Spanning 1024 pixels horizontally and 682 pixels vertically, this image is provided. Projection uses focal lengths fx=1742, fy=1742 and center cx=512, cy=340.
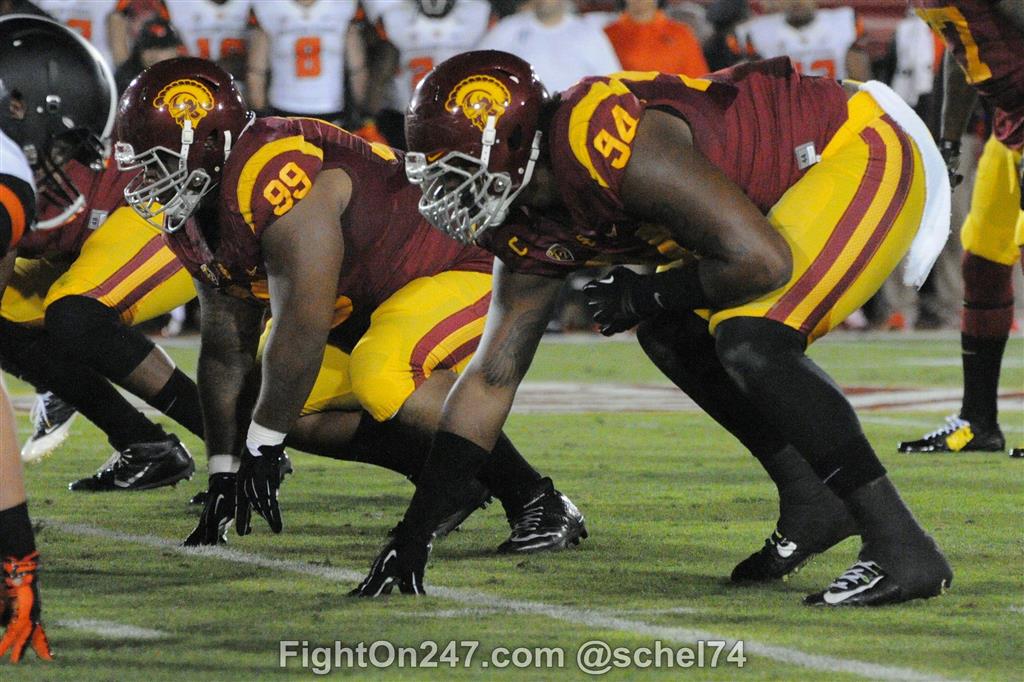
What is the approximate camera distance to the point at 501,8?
10.9 metres

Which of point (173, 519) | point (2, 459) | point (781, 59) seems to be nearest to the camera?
point (2, 459)

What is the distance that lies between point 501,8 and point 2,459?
26.4 ft

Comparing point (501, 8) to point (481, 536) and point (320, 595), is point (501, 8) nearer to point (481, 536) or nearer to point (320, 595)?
point (481, 536)

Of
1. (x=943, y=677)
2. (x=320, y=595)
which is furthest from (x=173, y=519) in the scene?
(x=943, y=677)

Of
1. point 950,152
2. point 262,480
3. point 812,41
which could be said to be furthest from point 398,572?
point 812,41

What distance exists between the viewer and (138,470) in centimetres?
565

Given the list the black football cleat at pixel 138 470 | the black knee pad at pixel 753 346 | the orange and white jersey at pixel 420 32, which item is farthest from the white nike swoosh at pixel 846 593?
the orange and white jersey at pixel 420 32

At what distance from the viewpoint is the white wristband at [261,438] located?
4121 millimetres

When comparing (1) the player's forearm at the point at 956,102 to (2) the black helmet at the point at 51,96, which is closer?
(2) the black helmet at the point at 51,96

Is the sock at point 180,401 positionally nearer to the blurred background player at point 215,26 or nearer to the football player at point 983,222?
the football player at point 983,222

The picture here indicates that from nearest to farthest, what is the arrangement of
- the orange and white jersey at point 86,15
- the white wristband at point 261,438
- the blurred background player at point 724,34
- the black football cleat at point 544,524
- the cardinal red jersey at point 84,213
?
the white wristband at point 261,438, the black football cleat at point 544,524, the cardinal red jersey at point 84,213, the orange and white jersey at point 86,15, the blurred background player at point 724,34

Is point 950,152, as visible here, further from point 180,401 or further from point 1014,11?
point 180,401

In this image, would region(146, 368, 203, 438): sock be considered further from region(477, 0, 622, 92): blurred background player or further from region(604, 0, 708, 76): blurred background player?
region(604, 0, 708, 76): blurred background player

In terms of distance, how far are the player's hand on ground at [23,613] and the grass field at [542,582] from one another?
0.05m
